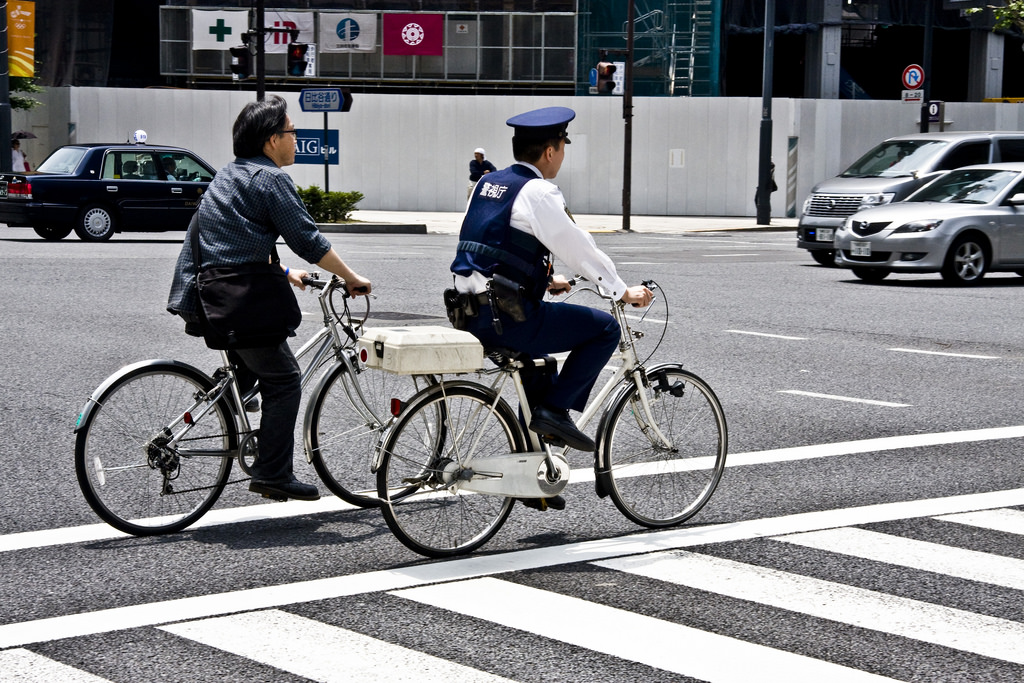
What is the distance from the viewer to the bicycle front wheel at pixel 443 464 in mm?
5191

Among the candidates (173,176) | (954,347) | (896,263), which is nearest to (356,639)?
(954,347)

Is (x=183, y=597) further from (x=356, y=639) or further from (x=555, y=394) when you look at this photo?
(x=555, y=394)

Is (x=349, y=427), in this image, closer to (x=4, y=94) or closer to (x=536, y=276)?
(x=536, y=276)

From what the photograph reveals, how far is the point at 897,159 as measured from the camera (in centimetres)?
2234

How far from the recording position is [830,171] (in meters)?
37.5

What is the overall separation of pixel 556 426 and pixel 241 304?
51.8 inches

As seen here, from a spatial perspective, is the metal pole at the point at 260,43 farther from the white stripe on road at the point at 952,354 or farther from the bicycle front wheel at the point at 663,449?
the bicycle front wheel at the point at 663,449

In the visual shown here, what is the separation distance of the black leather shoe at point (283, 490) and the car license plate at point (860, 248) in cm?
1363

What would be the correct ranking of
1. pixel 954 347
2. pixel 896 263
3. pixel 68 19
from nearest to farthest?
1. pixel 954 347
2. pixel 896 263
3. pixel 68 19

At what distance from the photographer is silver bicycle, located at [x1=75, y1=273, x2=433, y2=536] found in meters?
5.46

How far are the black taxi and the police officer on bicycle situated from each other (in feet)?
61.9

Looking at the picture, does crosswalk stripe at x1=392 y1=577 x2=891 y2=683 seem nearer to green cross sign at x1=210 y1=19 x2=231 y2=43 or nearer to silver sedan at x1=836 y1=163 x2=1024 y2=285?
silver sedan at x1=836 y1=163 x2=1024 y2=285

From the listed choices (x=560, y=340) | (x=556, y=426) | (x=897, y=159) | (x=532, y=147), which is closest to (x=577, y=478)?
(x=556, y=426)

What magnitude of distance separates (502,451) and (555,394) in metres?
0.31
